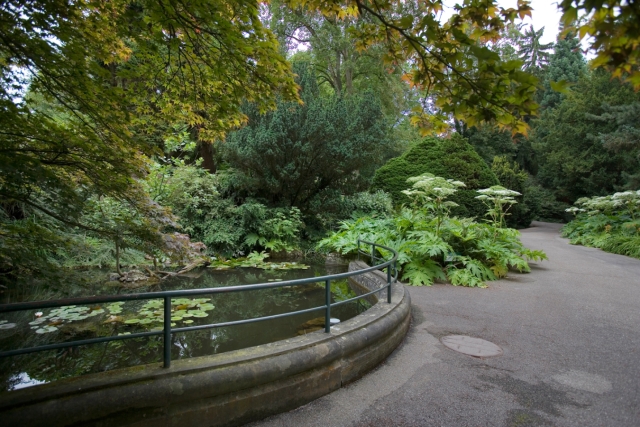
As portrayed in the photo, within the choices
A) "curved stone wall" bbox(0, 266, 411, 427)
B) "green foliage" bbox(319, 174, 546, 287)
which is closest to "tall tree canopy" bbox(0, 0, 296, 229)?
"curved stone wall" bbox(0, 266, 411, 427)

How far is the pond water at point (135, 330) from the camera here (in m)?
4.31

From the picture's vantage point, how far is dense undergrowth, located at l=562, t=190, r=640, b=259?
40.9ft

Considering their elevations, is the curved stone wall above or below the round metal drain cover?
above

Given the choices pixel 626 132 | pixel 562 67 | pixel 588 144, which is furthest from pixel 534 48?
pixel 626 132

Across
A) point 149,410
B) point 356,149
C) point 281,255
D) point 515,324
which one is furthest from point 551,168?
point 149,410

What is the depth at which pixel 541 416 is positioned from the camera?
9.40 ft

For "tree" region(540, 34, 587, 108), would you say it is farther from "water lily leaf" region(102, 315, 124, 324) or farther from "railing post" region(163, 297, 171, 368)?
"railing post" region(163, 297, 171, 368)

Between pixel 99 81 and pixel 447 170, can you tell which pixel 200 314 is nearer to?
pixel 99 81

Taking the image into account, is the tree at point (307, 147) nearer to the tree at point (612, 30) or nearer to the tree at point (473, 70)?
the tree at point (473, 70)

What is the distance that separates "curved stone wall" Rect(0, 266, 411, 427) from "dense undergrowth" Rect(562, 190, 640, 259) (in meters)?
13.1

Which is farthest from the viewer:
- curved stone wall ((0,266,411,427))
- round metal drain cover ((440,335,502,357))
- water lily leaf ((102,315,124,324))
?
water lily leaf ((102,315,124,324))

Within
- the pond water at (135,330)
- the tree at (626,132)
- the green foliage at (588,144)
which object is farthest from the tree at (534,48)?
the pond water at (135,330)

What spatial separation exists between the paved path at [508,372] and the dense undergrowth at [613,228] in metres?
7.42

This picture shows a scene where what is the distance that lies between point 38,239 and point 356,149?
10.7 meters
